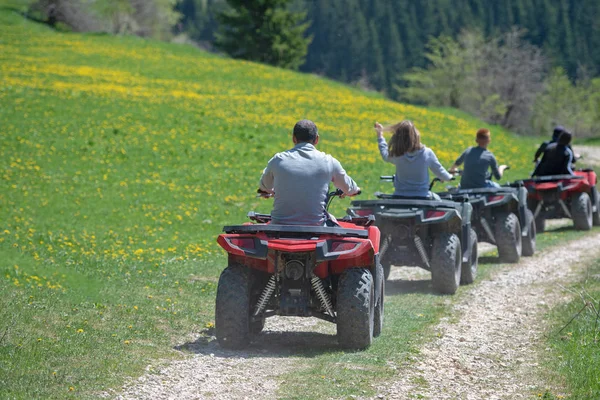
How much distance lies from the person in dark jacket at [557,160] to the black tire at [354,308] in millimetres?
11397

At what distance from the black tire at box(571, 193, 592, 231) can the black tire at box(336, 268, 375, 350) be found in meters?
11.7

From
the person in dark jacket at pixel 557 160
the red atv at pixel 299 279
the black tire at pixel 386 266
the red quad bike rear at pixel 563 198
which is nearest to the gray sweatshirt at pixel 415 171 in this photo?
the black tire at pixel 386 266

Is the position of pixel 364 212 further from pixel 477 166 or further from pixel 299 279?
pixel 477 166

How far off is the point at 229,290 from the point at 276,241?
0.65 m

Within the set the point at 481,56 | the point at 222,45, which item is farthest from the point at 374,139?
the point at 481,56

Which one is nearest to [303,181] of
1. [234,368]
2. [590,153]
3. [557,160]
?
[234,368]

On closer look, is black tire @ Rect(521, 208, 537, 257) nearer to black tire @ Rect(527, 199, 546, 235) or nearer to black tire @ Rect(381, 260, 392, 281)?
black tire @ Rect(527, 199, 546, 235)

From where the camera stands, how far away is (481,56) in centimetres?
6775

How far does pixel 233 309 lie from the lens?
847cm

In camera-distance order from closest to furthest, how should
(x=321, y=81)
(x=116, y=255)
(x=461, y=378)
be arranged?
(x=461, y=378), (x=116, y=255), (x=321, y=81)

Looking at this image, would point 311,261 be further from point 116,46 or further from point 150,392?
point 116,46

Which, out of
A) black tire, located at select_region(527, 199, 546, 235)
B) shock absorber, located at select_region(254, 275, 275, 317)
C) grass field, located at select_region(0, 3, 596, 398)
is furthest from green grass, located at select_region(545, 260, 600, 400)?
black tire, located at select_region(527, 199, 546, 235)

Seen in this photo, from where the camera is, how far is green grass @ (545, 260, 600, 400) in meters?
7.35

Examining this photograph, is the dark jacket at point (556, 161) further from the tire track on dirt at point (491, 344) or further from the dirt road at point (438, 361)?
the dirt road at point (438, 361)
